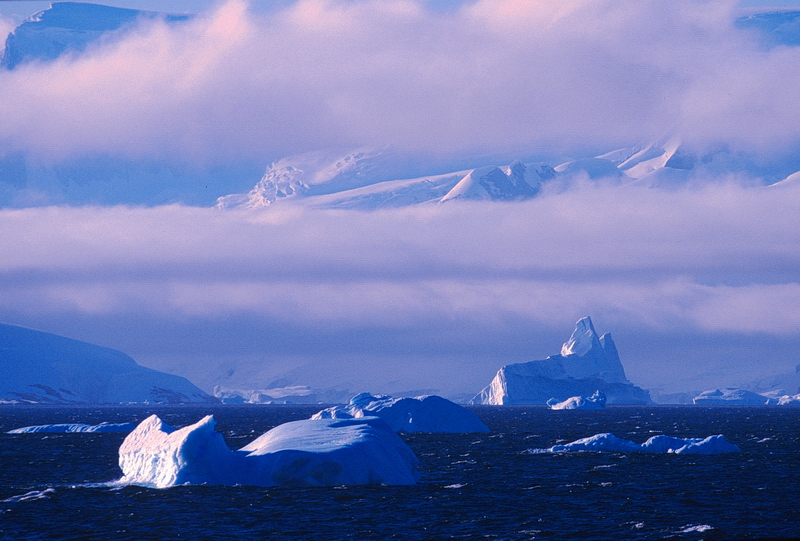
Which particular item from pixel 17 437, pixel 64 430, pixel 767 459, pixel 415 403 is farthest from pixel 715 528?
pixel 64 430

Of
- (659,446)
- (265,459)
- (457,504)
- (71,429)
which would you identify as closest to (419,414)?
(659,446)

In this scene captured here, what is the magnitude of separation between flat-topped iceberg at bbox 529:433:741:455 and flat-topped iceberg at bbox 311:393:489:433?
57.4ft

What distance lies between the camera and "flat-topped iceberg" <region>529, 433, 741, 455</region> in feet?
227

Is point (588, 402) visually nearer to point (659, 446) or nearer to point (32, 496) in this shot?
point (659, 446)

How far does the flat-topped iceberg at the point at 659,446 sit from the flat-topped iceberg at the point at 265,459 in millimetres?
25757

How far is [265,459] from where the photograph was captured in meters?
46.3

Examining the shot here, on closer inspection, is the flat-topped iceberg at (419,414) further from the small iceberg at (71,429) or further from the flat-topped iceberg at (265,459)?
the flat-topped iceberg at (265,459)


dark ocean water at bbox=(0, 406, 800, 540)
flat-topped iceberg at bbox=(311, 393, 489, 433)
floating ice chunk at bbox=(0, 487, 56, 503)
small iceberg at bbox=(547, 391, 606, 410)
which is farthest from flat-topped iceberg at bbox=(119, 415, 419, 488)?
small iceberg at bbox=(547, 391, 606, 410)

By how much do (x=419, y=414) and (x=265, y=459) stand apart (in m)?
44.6

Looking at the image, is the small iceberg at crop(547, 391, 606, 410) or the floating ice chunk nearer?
the floating ice chunk

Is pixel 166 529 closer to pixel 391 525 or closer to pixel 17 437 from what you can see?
pixel 391 525

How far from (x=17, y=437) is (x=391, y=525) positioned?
66717 mm

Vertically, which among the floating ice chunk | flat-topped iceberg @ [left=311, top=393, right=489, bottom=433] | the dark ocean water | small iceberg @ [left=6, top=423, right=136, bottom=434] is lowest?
the dark ocean water

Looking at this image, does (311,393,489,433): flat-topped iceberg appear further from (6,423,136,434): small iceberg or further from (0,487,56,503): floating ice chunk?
(0,487,56,503): floating ice chunk
